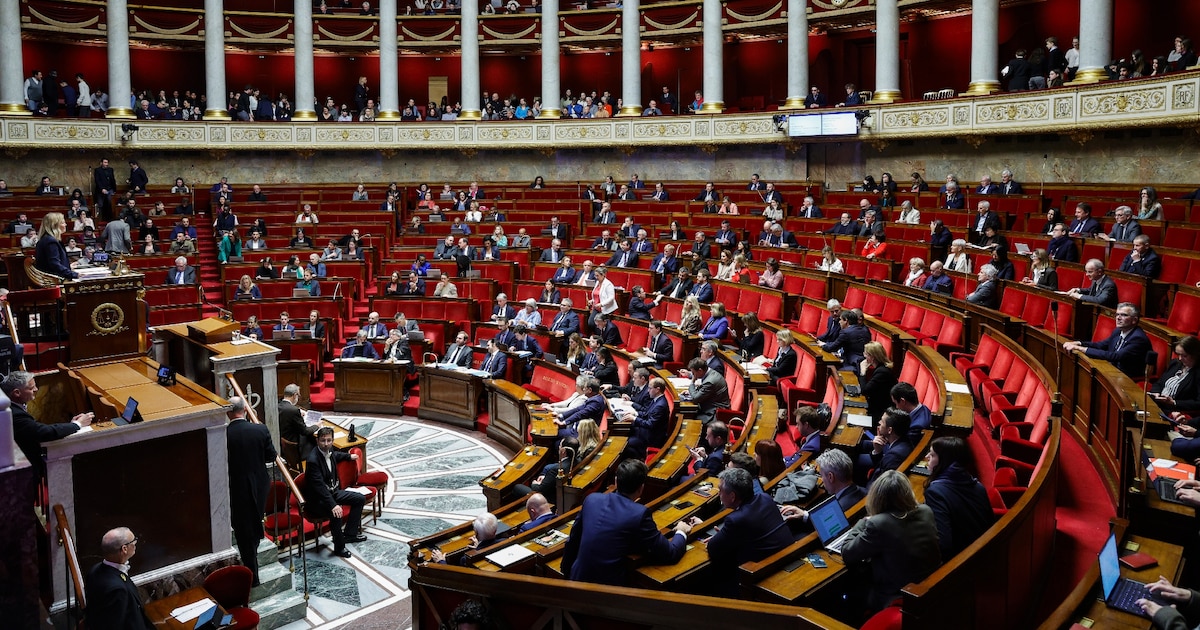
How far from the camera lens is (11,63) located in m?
19.7

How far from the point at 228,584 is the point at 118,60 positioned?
18798 mm

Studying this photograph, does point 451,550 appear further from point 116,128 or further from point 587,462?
point 116,128

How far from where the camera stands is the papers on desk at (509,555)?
4.97 metres

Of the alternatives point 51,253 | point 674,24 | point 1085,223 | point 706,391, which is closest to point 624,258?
point 1085,223

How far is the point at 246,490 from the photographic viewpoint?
6.65m

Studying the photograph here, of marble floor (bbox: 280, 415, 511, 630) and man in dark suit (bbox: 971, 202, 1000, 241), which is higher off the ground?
man in dark suit (bbox: 971, 202, 1000, 241)

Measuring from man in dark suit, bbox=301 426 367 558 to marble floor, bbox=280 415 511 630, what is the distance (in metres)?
0.14

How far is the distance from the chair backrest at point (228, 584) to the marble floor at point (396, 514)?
97cm

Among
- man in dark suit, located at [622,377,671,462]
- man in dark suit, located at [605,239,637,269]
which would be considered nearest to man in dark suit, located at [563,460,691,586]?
man in dark suit, located at [622,377,671,462]

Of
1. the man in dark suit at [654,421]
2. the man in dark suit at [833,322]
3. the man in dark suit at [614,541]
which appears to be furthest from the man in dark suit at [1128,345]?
the man in dark suit at [614,541]

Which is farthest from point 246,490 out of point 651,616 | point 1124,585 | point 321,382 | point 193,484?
point 321,382

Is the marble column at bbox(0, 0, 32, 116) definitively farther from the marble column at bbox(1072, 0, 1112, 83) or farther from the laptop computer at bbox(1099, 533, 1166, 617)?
the laptop computer at bbox(1099, 533, 1166, 617)

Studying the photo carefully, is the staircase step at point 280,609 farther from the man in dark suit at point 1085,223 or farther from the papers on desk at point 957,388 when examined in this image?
the man in dark suit at point 1085,223

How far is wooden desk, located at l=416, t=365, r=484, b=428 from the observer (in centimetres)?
1179
